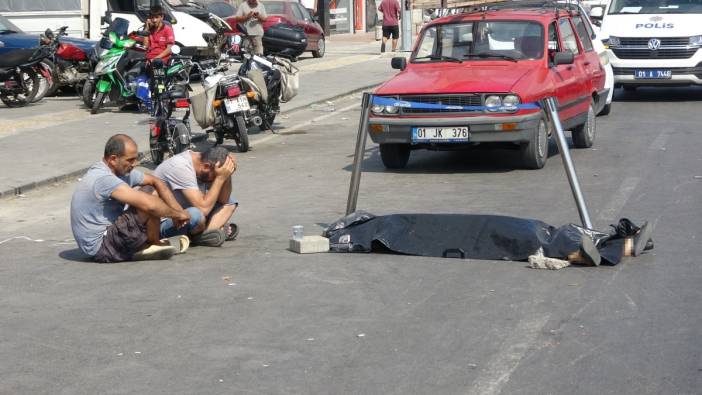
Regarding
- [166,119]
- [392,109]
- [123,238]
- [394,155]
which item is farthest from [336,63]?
[123,238]

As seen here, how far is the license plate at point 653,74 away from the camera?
20.0m

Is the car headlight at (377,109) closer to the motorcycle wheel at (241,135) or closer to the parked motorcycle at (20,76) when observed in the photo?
the motorcycle wheel at (241,135)

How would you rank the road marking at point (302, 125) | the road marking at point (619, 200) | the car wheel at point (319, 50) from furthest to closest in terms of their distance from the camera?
the car wheel at point (319, 50) < the road marking at point (302, 125) < the road marking at point (619, 200)

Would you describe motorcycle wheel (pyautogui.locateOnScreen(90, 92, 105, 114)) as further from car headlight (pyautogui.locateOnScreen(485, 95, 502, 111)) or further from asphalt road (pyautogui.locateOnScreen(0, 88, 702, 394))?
car headlight (pyautogui.locateOnScreen(485, 95, 502, 111))

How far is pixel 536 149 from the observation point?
12867mm

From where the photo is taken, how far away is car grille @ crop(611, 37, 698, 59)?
782 inches

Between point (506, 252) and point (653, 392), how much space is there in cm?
313

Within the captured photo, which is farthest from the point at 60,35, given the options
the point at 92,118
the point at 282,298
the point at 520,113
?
the point at 282,298

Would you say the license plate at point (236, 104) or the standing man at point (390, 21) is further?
the standing man at point (390, 21)

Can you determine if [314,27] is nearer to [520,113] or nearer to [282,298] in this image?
[520,113]

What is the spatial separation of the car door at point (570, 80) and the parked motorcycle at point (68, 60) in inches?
353

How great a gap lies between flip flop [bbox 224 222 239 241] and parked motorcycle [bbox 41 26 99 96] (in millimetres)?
11545

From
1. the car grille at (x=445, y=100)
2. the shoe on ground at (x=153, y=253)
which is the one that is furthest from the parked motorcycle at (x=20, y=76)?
the shoe on ground at (x=153, y=253)

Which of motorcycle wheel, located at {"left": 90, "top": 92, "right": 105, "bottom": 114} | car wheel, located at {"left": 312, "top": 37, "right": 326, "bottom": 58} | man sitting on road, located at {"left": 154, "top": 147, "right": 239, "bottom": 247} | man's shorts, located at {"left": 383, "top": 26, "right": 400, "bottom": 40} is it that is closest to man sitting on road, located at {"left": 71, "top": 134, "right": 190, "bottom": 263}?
man sitting on road, located at {"left": 154, "top": 147, "right": 239, "bottom": 247}
